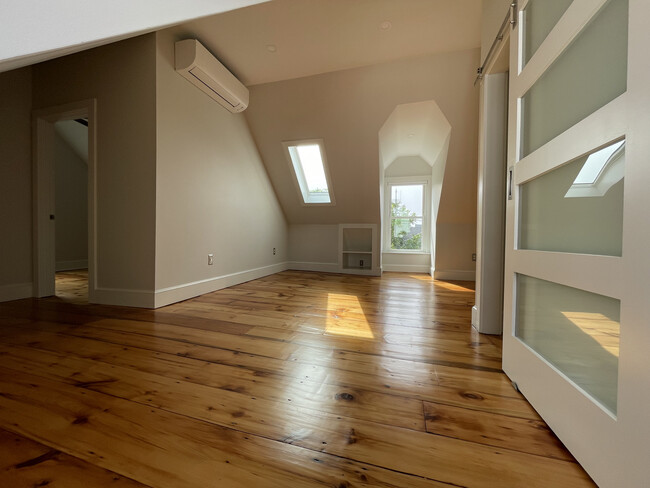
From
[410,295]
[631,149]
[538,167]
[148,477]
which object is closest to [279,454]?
[148,477]

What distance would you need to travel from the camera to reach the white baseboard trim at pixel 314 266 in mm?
4562

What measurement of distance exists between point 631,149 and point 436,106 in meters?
A: 2.93

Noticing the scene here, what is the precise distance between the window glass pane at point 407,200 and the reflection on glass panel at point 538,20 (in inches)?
155

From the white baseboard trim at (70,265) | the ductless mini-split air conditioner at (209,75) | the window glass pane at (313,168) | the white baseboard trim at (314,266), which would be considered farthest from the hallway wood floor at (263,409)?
the white baseboard trim at (70,265)

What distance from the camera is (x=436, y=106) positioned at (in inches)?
119

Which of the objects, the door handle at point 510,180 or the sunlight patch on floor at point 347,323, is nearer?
the door handle at point 510,180

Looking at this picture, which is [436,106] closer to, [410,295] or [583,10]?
[410,295]

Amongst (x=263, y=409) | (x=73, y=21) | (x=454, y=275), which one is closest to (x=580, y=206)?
(x=263, y=409)

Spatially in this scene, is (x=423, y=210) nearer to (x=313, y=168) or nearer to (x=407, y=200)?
(x=407, y=200)

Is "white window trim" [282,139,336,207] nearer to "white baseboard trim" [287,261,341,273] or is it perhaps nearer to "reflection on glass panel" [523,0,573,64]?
"white baseboard trim" [287,261,341,273]

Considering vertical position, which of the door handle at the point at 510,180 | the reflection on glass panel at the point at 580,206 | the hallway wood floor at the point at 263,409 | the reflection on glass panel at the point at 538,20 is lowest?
the hallway wood floor at the point at 263,409

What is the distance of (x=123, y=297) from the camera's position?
2.23 m

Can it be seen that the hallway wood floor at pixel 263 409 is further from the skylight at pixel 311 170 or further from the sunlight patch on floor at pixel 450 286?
the skylight at pixel 311 170

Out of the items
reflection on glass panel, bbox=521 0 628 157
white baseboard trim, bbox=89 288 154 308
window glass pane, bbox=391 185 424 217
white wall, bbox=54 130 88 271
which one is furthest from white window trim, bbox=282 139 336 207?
white wall, bbox=54 130 88 271
